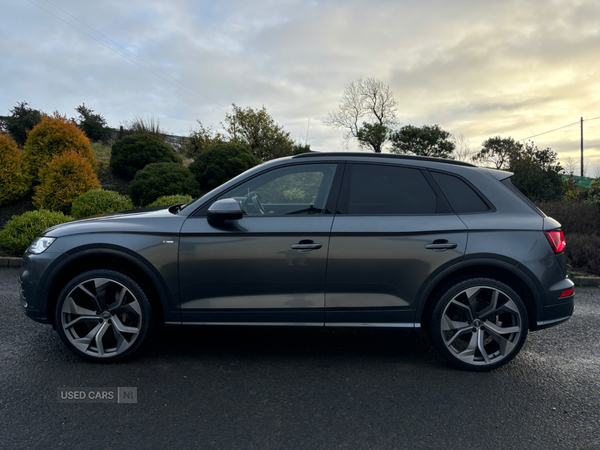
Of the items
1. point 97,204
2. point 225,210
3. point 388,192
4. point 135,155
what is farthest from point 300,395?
point 135,155

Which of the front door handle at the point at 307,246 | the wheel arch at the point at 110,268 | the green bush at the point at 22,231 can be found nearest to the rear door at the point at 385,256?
the front door handle at the point at 307,246

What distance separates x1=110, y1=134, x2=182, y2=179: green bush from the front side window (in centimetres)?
1177

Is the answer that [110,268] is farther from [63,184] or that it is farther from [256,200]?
[63,184]

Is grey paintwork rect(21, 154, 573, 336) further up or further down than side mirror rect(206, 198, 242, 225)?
further down

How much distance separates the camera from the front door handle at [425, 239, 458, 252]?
332cm

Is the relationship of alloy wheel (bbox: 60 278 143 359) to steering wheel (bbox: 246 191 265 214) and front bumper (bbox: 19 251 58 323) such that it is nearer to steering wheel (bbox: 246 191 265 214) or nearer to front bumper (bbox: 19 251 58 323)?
front bumper (bbox: 19 251 58 323)

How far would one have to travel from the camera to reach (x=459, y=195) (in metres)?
3.50

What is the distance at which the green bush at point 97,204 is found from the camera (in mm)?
9609

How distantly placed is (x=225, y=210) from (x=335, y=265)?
0.96 metres

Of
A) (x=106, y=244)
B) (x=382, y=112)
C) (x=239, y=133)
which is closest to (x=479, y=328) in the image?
(x=106, y=244)

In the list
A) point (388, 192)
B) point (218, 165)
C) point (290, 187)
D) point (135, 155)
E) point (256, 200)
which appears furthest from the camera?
point (135, 155)

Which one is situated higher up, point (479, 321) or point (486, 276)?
point (486, 276)

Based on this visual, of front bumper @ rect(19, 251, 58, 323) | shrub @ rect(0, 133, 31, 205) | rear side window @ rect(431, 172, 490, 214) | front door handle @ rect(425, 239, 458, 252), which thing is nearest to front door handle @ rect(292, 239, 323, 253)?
front door handle @ rect(425, 239, 458, 252)

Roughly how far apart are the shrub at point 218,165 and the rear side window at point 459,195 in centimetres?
1012
